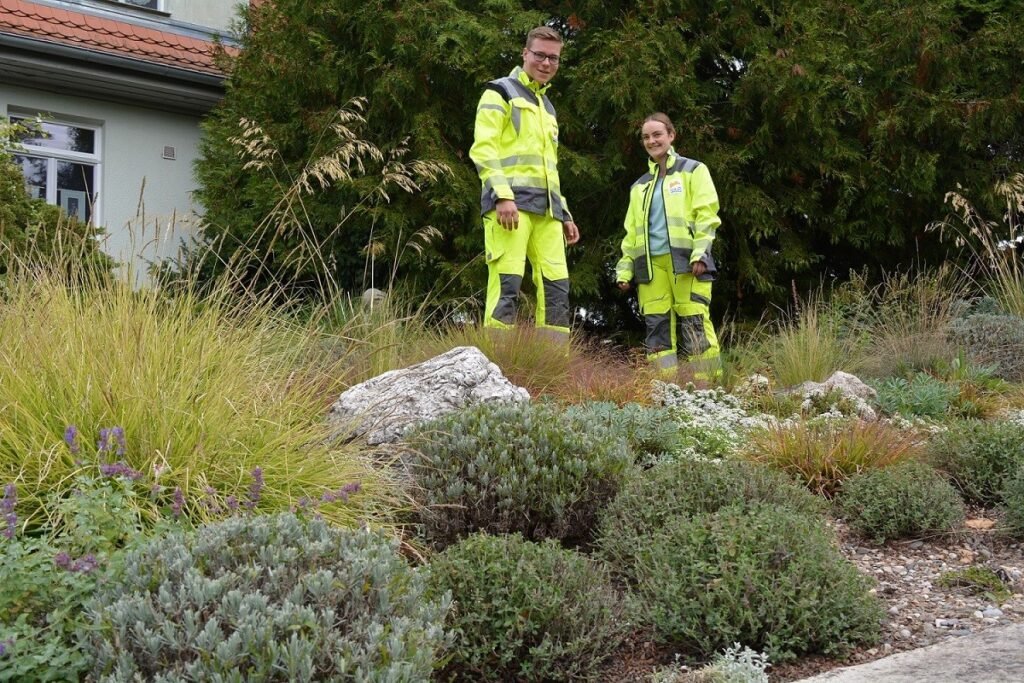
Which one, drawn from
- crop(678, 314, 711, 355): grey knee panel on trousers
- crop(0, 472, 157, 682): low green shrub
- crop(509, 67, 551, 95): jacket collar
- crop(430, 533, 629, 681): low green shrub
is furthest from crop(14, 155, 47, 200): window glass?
crop(430, 533, 629, 681): low green shrub

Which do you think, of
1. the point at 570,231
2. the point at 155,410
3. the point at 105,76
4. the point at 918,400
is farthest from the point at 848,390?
the point at 105,76

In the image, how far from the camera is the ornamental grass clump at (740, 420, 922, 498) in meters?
4.91

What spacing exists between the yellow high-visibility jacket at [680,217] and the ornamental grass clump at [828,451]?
275 centimetres

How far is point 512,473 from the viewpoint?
13.2 ft

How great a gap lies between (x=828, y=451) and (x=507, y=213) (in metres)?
2.69

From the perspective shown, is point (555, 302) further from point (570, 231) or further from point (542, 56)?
point (542, 56)

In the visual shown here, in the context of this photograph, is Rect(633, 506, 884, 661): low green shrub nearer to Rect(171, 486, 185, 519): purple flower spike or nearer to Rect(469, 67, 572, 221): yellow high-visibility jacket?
Rect(171, 486, 185, 519): purple flower spike

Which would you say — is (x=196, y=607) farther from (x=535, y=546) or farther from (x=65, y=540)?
(x=535, y=546)

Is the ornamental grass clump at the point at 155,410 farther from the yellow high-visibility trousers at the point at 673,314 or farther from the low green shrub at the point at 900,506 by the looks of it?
the yellow high-visibility trousers at the point at 673,314

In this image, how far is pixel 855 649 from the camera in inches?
128

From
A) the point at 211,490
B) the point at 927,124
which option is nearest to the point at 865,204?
the point at 927,124

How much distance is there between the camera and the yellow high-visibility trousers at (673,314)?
26.1 feet

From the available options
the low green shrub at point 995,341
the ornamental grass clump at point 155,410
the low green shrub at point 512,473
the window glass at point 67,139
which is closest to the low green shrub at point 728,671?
the low green shrub at point 512,473

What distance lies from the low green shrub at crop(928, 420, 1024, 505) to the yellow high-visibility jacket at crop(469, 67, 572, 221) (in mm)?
3087
